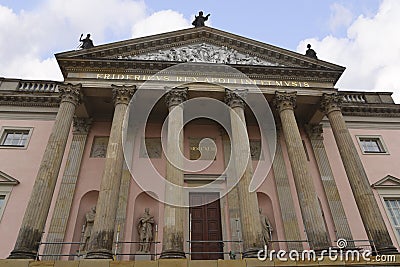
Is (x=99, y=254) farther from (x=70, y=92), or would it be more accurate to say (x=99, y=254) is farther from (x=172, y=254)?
(x=70, y=92)

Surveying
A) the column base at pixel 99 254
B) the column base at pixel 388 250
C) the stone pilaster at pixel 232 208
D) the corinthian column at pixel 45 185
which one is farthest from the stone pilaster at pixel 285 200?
the corinthian column at pixel 45 185

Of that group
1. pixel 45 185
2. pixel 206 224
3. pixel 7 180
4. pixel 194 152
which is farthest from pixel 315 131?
pixel 7 180

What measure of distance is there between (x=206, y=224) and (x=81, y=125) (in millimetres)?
8544

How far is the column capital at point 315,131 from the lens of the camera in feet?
61.8

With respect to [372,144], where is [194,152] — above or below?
below

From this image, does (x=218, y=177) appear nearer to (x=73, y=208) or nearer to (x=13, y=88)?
(x=73, y=208)

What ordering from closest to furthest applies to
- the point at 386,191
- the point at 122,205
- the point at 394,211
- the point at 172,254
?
the point at 172,254
the point at 122,205
the point at 394,211
the point at 386,191

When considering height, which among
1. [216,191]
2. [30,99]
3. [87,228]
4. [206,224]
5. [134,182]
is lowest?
[87,228]

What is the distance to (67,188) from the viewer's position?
15852mm

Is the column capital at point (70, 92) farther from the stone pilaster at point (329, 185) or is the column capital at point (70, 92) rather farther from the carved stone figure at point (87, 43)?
the stone pilaster at point (329, 185)

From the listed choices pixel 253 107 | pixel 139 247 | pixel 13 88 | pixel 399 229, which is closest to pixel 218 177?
pixel 253 107

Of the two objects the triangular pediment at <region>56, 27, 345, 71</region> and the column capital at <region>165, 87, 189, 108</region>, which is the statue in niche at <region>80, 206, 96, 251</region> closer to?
the column capital at <region>165, 87, 189, 108</region>

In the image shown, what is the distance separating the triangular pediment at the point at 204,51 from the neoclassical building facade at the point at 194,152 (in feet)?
0.19

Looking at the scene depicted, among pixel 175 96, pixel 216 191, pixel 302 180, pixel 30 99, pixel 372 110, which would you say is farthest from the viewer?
pixel 372 110
